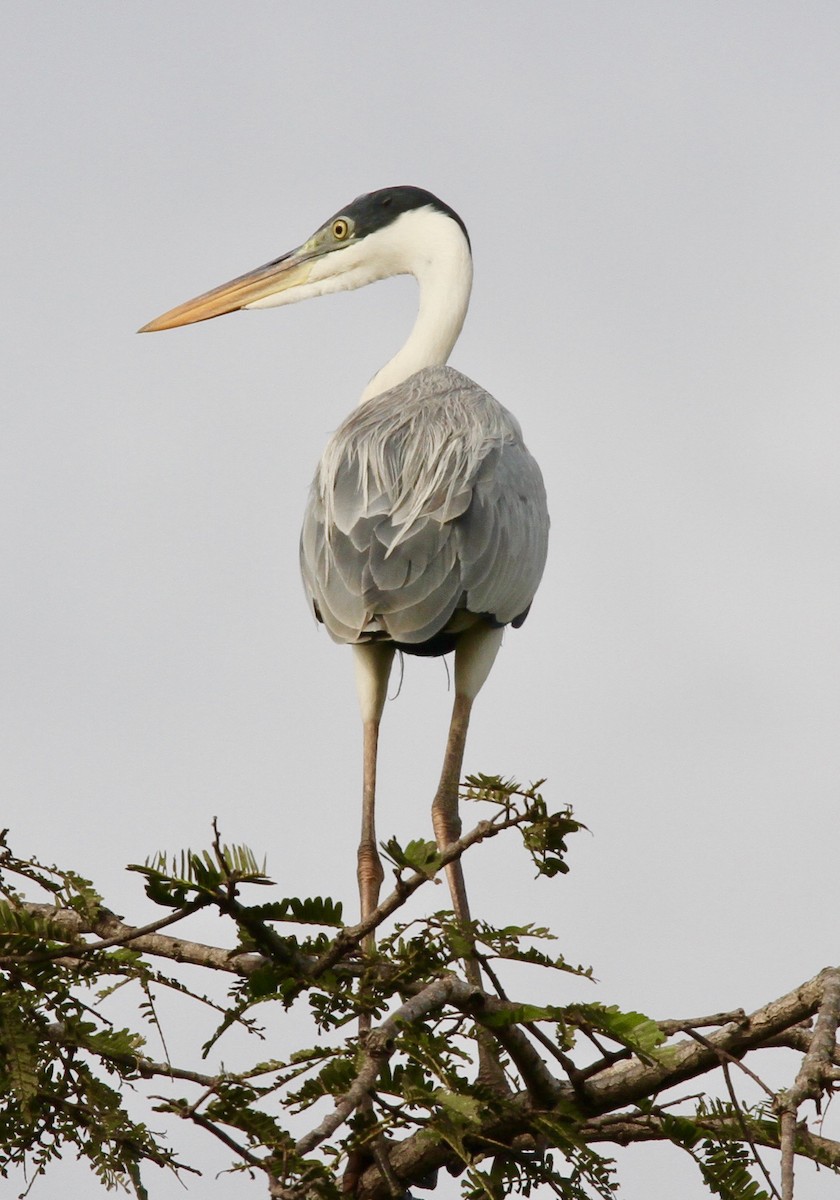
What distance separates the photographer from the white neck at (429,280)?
725cm

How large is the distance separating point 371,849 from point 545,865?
9.97 ft

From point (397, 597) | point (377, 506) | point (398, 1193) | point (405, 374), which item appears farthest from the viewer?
point (405, 374)

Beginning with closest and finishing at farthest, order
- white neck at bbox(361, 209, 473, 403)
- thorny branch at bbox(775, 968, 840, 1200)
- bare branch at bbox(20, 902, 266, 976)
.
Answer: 1. thorny branch at bbox(775, 968, 840, 1200)
2. bare branch at bbox(20, 902, 266, 976)
3. white neck at bbox(361, 209, 473, 403)

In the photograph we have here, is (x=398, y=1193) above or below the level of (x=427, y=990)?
below

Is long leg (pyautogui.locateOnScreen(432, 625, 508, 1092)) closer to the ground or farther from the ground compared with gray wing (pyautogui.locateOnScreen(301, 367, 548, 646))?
closer to the ground

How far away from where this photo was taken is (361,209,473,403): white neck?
725 cm

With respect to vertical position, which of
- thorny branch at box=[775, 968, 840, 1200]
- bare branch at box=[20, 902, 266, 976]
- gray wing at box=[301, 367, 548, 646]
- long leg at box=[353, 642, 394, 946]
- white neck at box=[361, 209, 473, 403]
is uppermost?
white neck at box=[361, 209, 473, 403]

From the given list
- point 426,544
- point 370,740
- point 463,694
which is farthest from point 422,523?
point 370,740

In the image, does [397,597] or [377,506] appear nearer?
[397,597]

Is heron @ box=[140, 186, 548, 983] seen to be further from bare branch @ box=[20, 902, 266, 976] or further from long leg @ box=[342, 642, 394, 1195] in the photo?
bare branch @ box=[20, 902, 266, 976]

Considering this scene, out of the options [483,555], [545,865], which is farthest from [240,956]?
[483,555]

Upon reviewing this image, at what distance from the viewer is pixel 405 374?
720 cm

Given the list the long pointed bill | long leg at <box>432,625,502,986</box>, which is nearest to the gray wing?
long leg at <box>432,625,502,986</box>

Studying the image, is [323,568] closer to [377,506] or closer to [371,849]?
[377,506]
